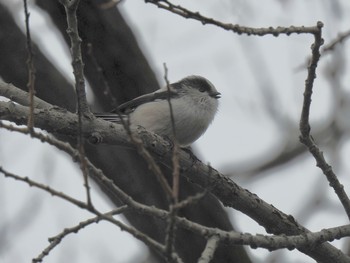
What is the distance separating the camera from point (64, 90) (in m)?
4.81

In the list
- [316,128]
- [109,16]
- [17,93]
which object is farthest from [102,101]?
[316,128]

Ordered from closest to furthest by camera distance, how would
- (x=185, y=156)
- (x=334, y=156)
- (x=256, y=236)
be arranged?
(x=256, y=236)
(x=185, y=156)
(x=334, y=156)

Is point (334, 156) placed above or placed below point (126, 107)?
above

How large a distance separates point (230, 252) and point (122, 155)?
1.04 meters

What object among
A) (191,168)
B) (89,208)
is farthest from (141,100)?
(89,208)

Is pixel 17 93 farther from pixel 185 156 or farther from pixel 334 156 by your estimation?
pixel 334 156

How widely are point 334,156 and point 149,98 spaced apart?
1819 millimetres

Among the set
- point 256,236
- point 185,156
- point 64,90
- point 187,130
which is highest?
point 187,130

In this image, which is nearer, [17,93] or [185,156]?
[17,93]


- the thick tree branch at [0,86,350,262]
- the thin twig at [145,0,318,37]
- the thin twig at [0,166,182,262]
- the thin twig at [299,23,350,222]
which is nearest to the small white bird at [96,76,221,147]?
the thick tree branch at [0,86,350,262]

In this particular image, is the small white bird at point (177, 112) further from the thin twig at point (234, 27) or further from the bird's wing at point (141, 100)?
the thin twig at point (234, 27)

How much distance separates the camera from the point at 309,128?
139 inches

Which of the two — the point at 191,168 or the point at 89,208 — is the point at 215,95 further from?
the point at 89,208

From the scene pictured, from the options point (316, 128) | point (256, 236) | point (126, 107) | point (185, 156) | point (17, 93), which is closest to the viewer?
point (256, 236)
